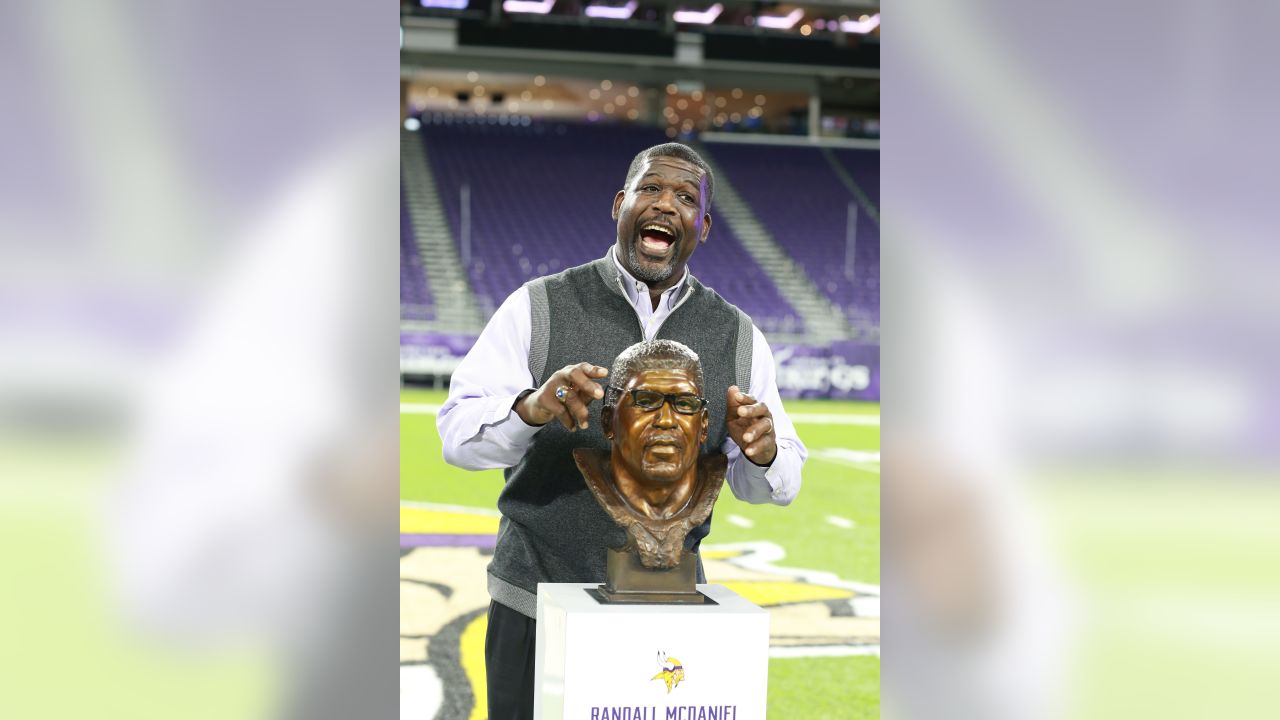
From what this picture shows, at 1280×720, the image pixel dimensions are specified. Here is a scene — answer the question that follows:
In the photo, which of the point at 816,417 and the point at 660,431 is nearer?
the point at 660,431

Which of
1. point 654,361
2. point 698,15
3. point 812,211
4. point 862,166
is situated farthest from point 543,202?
point 654,361

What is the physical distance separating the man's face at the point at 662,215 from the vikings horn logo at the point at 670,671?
824mm

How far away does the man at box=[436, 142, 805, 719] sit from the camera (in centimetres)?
247

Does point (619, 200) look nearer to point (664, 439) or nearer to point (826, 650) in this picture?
point (664, 439)

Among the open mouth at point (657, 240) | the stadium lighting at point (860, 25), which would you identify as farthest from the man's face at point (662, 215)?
the stadium lighting at point (860, 25)

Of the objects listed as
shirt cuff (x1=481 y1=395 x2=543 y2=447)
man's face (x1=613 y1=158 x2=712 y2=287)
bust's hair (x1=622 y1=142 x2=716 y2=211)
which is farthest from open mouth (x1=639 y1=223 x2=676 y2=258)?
shirt cuff (x1=481 y1=395 x2=543 y2=447)

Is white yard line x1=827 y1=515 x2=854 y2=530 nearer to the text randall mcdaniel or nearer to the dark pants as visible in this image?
the dark pants

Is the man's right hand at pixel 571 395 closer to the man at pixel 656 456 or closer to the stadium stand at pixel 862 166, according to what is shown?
the man at pixel 656 456

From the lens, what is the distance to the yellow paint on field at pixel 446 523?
809cm

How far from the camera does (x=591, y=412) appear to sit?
2643mm

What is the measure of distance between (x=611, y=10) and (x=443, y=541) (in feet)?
69.7

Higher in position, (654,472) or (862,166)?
(862,166)
